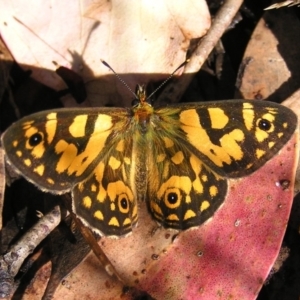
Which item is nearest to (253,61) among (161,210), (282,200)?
(282,200)

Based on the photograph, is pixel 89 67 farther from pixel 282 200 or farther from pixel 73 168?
pixel 282 200

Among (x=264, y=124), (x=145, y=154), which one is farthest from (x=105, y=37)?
(x=264, y=124)

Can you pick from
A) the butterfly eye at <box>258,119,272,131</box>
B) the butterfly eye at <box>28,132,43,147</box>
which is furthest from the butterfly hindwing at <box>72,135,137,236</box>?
the butterfly eye at <box>258,119,272,131</box>

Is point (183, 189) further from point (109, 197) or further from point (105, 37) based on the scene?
point (105, 37)

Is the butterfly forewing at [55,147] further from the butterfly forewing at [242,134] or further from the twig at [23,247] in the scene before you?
the butterfly forewing at [242,134]

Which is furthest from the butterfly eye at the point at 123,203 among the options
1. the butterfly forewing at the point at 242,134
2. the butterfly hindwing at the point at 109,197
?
the butterfly forewing at the point at 242,134

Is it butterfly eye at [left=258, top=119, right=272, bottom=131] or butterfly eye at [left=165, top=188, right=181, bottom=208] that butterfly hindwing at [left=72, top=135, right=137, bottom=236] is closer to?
butterfly eye at [left=165, top=188, right=181, bottom=208]

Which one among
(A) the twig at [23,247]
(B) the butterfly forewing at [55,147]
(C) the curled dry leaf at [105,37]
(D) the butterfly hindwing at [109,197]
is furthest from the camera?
(C) the curled dry leaf at [105,37]
